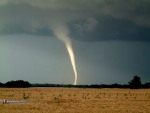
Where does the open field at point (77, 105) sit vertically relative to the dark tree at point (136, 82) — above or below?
below

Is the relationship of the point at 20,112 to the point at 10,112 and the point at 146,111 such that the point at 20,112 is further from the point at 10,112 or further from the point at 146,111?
the point at 146,111

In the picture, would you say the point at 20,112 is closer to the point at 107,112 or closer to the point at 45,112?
the point at 45,112

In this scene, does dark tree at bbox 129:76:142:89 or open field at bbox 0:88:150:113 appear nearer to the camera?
open field at bbox 0:88:150:113

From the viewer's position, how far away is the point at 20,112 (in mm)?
36312

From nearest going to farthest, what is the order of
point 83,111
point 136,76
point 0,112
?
point 0,112 < point 83,111 < point 136,76

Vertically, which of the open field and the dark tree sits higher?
the dark tree

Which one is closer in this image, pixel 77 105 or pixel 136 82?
pixel 77 105

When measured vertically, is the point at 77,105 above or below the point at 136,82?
below

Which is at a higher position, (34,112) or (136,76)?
(136,76)

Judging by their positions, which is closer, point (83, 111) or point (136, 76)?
point (83, 111)

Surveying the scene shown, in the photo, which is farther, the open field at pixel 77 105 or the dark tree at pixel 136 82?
the dark tree at pixel 136 82

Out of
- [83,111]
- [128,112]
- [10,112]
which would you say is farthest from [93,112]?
[10,112]

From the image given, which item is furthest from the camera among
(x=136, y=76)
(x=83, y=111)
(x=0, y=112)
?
(x=136, y=76)

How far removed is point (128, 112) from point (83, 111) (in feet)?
17.9
